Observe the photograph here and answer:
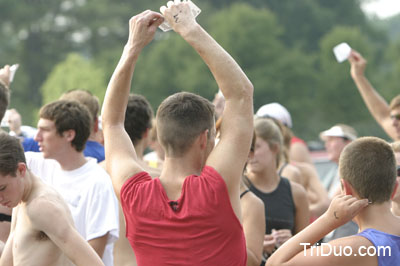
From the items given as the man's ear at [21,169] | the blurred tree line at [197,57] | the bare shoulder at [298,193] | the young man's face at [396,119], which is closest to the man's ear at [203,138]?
the man's ear at [21,169]

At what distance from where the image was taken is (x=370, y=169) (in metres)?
3.70

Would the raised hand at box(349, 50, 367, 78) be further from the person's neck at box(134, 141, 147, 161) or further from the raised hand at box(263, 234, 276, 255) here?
the person's neck at box(134, 141, 147, 161)

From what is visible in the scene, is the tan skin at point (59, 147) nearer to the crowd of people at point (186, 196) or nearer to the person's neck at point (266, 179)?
the crowd of people at point (186, 196)

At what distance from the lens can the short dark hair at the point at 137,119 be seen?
18.1ft

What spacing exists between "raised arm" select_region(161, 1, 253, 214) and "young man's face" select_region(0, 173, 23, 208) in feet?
4.19

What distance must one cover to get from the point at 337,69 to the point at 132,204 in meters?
68.0

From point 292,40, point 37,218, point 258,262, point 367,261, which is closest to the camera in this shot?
point 367,261

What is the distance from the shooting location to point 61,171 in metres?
5.08

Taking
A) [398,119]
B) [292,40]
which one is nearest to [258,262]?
[398,119]

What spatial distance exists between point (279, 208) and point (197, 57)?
216 ft

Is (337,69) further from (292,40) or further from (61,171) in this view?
(61,171)

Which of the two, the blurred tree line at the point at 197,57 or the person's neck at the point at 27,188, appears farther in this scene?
the blurred tree line at the point at 197,57

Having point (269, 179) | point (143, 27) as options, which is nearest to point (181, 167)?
point (143, 27)

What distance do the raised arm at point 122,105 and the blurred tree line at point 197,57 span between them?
60.7 metres
